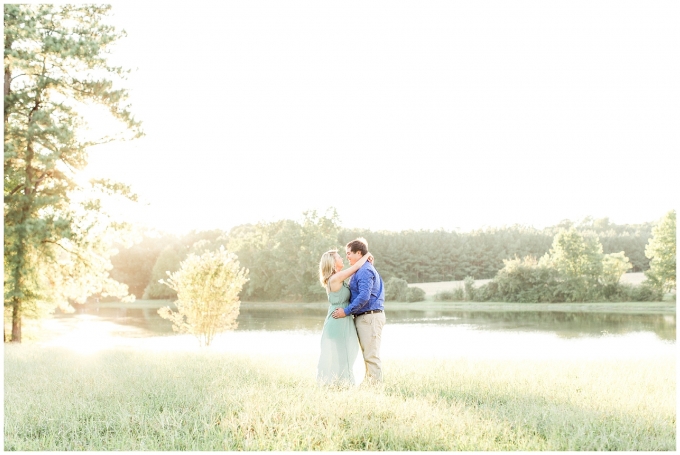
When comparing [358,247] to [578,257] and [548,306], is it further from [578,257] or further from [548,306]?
[578,257]

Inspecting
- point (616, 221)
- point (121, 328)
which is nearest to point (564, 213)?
point (616, 221)

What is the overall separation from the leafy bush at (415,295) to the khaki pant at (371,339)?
180 ft

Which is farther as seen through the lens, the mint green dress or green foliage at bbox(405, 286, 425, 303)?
green foliage at bbox(405, 286, 425, 303)

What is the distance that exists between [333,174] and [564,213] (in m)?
36.8

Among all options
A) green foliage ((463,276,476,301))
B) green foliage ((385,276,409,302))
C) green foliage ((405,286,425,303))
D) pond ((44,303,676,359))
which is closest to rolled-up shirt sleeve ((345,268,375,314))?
pond ((44,303,676,359))

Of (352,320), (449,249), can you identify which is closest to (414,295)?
(449,249)

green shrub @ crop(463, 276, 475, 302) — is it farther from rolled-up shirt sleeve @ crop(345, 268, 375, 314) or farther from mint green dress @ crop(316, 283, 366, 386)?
rolled-up shirt sleeve @ crop(345, 268, 375, 314)

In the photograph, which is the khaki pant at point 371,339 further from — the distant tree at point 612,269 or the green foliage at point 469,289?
the green foliage at point 469,289

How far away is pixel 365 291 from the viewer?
739 centimetres

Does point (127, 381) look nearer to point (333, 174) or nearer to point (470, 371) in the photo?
point (470, 371)

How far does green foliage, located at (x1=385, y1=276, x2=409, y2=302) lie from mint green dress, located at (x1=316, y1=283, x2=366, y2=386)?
55.6 m

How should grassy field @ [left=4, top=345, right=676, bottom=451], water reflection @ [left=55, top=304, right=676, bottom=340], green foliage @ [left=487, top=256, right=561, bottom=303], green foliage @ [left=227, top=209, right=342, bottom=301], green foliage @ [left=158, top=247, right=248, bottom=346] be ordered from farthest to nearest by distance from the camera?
1. green foliage @ [left=227, top=209, right=342, bottom=301]
2. green foliage @ [left=487, top=256, right=561, bottom=303]
3. water reflection @ [left=55, top=304, right=676, bottom=340]
4. green foliage @ [left=158, top=247, right=248, bottom=346]
5. grassy field @ [left=4, top=345, right=676, bottom=451]

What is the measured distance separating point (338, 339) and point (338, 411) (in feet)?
6.29

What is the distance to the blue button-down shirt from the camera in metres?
7.39
